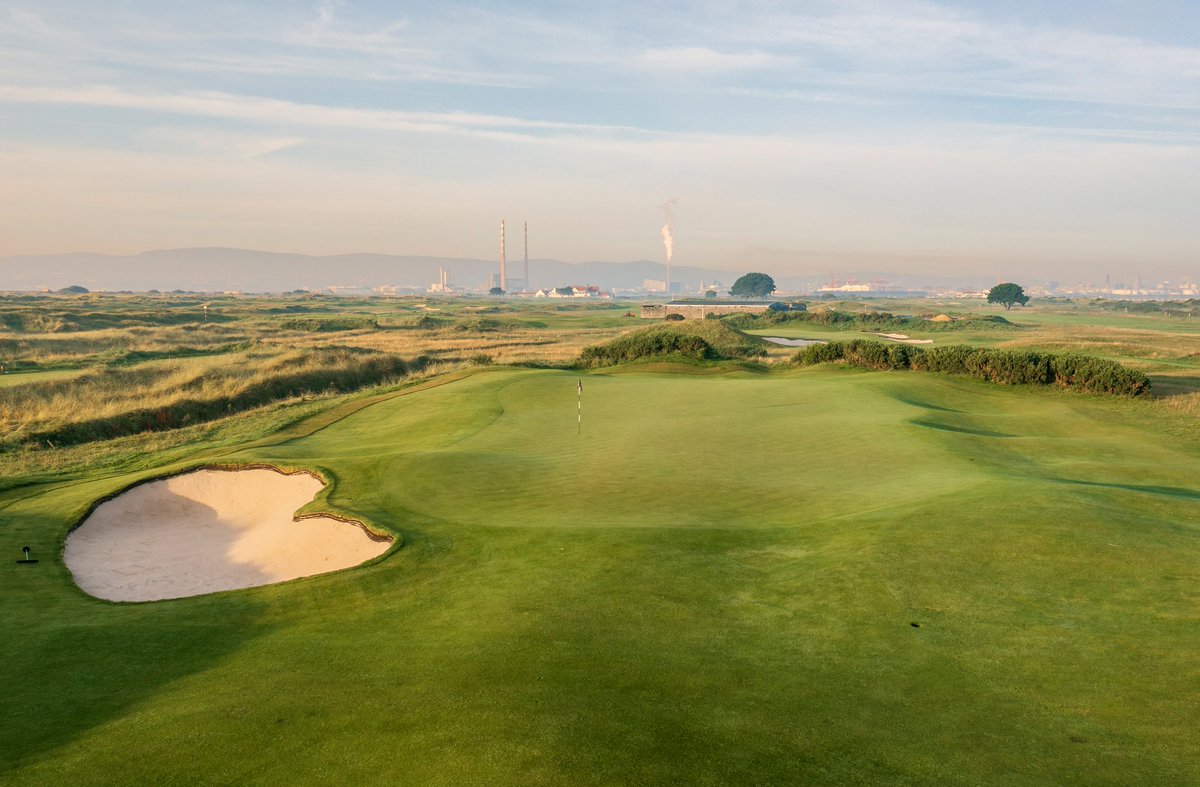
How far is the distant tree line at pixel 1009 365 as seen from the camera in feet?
112

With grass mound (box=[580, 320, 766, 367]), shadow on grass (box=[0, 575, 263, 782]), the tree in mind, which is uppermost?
the tree

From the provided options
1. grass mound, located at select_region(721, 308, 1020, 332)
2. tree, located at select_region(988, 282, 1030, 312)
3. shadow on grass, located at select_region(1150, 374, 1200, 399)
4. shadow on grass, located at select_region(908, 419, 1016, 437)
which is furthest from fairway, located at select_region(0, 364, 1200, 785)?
tree, located at select_region(988, 282, 1030, 312)

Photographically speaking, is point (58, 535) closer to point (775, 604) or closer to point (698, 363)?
point (775, 604)

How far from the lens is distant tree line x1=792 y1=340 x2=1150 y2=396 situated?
3409 cm

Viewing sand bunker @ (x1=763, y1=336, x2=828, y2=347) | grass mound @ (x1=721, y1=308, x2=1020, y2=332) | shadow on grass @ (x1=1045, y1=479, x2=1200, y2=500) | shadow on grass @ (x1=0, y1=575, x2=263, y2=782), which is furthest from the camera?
grass mound @ (x1=721, y1=308, x2=1020, y2=332)

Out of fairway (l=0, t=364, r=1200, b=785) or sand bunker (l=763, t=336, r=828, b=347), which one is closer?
fairway (l=0, t=364, r=1200, b=785)

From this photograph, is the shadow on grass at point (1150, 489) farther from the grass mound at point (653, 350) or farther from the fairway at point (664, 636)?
the grass mound at point (653, 350)

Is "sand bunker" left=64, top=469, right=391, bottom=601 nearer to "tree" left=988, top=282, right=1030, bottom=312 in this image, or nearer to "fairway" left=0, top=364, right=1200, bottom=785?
"fairway" left=0, top=364, right=1200, bottom=785

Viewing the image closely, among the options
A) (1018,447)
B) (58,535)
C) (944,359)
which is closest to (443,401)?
(58,535)

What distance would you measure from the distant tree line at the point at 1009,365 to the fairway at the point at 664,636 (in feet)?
54.9

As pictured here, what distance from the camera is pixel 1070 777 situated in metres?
6.62

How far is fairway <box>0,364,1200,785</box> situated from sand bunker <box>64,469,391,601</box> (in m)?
0.76

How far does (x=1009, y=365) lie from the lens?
3691 centimetres

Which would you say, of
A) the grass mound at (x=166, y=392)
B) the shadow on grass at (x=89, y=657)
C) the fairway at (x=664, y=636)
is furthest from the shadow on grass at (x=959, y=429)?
the grass mound at (x=166, y=392)
